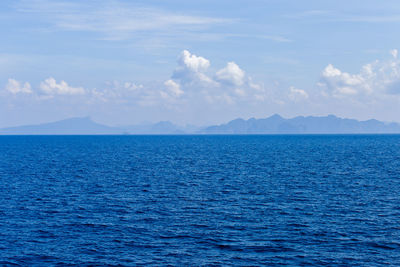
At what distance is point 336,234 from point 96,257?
78.1ft

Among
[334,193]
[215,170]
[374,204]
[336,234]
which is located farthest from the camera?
[215,170]

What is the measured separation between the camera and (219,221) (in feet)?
154

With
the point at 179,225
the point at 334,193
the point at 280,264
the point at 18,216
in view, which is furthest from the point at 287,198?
the point at 18,216

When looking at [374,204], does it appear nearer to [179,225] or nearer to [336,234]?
[336,234]

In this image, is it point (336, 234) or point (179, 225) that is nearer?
point (336, 234)

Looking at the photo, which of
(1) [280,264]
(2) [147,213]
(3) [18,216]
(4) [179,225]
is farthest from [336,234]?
(3) [18,216]

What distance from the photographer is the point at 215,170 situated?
99.9m

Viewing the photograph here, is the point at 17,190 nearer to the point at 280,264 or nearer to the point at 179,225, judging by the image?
the point at 179,225

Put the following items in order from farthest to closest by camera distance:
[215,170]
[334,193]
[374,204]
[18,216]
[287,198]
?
[215,170], [334,193], [287,198], [374,204], [18,216]

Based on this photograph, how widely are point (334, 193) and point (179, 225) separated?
30.3 m

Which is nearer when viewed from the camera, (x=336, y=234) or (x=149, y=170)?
(x=336, y=234)

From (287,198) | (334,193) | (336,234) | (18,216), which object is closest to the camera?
(336,234)

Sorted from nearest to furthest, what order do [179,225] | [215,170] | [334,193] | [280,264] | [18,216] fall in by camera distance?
1. [280,264]
2. [179,225]
3. [18,216]
4. [334,193]
5. [215,170]

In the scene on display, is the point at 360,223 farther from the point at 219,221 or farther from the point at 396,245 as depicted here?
the point at 219,221
